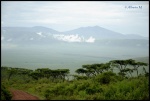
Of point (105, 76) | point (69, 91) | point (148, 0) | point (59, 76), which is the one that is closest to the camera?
point (148, 0)

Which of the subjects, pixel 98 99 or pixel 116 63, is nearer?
→ pixel 98 99

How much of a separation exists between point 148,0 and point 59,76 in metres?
30.2

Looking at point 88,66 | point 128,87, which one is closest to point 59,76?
point 88,66

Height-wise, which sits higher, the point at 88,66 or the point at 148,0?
the point at 148,0

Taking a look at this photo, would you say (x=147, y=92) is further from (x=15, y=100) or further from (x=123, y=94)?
(x=15, y=100)

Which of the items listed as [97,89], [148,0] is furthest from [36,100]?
[148,0]

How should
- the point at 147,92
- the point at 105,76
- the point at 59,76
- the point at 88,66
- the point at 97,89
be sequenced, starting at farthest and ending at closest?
1. the point at 59,76
2. the point at 88,66
3. the point at 105,76
4. the point at 97,89
5. the point at 147,92

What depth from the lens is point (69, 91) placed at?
13797 millimetres

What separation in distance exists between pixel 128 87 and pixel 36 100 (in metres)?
3.92

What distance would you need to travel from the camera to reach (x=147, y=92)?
10164 millimetres

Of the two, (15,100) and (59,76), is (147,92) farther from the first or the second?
(59,76)

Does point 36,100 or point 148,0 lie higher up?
point 148,0

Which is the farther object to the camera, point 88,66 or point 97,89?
point 88,66

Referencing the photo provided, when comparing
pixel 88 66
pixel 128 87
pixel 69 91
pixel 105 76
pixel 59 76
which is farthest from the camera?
pixel 59 76
